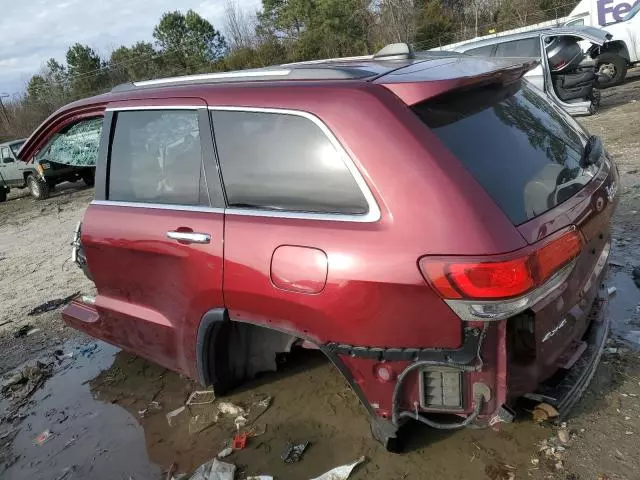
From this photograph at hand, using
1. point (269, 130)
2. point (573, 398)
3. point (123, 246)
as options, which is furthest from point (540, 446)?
point (123, 246)

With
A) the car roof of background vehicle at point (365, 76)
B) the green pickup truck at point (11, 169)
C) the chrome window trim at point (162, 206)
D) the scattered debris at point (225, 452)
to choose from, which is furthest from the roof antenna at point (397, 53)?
the green pickup truck at point (11, 169)

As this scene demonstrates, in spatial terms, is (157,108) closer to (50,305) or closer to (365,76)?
(365,76)

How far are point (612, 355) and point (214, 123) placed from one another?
8.35 ft

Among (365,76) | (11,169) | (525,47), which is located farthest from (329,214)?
(11,169)

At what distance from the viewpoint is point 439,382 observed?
2162 millimetres

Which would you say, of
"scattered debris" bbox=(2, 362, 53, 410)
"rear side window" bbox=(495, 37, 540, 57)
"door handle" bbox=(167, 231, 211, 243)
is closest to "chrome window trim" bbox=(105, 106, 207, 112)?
"door handle" bbox=(167, 231, 211, 243)

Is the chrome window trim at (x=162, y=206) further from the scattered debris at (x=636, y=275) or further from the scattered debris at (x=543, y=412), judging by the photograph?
the scattered debris at (x=636, y=275)

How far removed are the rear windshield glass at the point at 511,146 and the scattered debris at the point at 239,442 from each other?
6.13 feet

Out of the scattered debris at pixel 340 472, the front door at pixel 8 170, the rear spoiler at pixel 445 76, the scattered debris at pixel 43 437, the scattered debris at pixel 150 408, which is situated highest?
the rear spoiler at pixel 445 76

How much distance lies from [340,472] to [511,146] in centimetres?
169

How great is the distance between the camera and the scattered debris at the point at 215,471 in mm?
2654

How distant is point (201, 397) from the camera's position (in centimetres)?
337

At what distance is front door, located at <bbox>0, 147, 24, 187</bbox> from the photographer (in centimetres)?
1523

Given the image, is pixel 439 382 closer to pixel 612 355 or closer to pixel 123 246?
pixel 612 355
